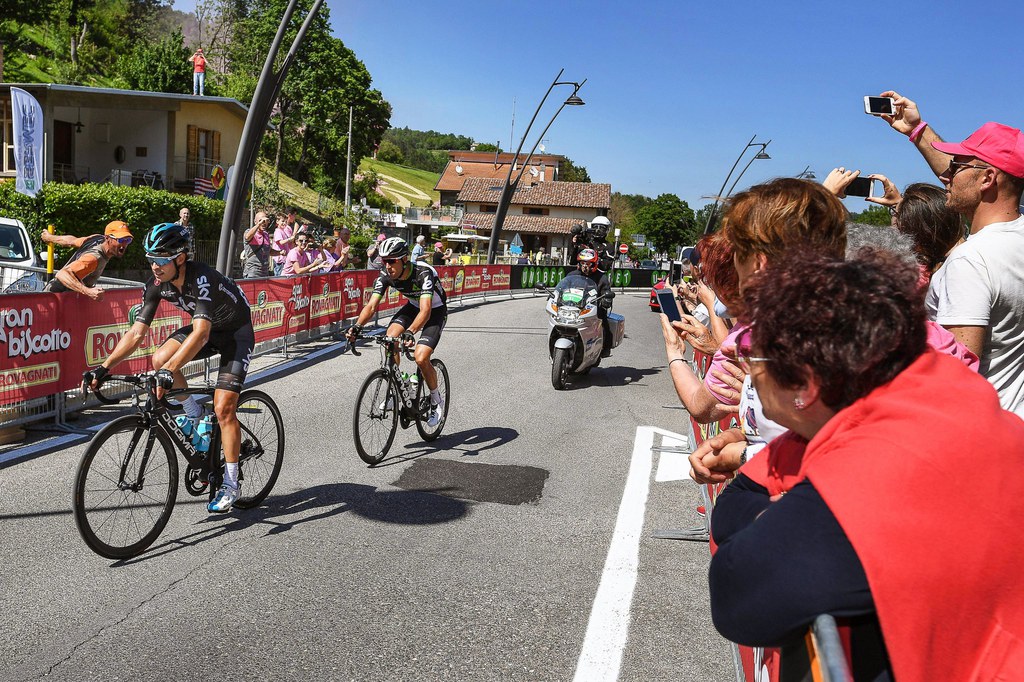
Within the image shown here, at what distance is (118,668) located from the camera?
3.75m

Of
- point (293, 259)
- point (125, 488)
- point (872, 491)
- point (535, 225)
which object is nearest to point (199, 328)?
point (125, 488)

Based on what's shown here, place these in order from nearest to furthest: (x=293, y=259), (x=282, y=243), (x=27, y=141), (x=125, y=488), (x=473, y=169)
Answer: (x=125, y=488), (x=293, y=259), (x=282, y=243), (x=27, y=141), (x=473, y=169)

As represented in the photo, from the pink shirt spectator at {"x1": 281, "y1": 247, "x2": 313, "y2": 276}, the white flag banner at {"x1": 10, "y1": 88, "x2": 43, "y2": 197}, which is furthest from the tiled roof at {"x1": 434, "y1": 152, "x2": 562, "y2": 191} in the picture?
the pink shirt spectator at {"x1": 281, "y1": 247, "x2": 313, "y2": 276}

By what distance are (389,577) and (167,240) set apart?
250cm

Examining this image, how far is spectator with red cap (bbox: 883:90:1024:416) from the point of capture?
11.2ft

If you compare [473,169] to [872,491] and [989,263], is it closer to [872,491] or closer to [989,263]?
[989,263]

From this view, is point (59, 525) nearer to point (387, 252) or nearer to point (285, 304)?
point (387, 252)

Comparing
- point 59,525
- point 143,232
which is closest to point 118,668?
point 59,525

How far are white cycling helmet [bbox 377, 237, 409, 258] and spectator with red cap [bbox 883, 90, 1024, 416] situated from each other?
16.2ft

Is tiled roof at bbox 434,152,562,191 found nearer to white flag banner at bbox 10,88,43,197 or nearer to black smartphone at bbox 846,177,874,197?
white flag banner at bbox 10,88,43,197

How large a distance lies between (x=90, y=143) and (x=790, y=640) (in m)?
45.6

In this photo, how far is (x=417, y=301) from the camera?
8430 mm

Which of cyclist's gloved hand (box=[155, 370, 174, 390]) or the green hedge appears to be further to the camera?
the green hedge

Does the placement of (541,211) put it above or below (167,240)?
below
